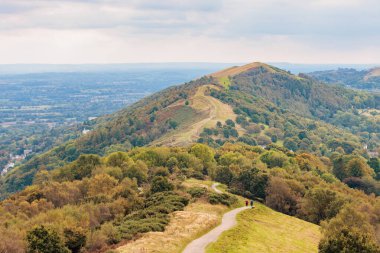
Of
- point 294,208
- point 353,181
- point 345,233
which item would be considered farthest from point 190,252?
point 353,181

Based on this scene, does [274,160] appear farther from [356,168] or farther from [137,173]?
[137,173]

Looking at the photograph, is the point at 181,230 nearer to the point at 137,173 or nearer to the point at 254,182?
the point at 254,182

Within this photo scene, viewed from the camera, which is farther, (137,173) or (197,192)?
(137,173)

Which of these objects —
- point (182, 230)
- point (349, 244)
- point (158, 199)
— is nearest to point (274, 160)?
point (158, 199)

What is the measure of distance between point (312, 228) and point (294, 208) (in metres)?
15.1

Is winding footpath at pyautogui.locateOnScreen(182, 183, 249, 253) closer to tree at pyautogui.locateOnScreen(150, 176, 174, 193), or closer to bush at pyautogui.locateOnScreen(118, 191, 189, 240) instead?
bush at pyautogui.locateOnScreen(118, 191, 189, 240)

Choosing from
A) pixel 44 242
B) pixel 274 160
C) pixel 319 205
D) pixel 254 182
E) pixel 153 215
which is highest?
pixel 44 242

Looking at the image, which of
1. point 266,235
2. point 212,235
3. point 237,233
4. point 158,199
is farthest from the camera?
point 158,199

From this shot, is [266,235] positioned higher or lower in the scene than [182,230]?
lower

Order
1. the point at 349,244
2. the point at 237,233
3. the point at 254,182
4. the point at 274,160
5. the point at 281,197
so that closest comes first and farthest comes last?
the point at 349,244, the point at 237,233, the point at 281,197, the point at 254,182, the point at 274,160

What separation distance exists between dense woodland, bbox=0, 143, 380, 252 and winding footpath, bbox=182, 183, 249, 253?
5424 millimetres

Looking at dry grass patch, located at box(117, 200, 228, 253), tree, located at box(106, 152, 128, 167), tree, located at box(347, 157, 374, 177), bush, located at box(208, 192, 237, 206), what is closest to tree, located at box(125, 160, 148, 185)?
tree, located at box(106, 152, 128, 167)

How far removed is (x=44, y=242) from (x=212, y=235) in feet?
64.3

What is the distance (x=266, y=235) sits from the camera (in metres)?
57.8
